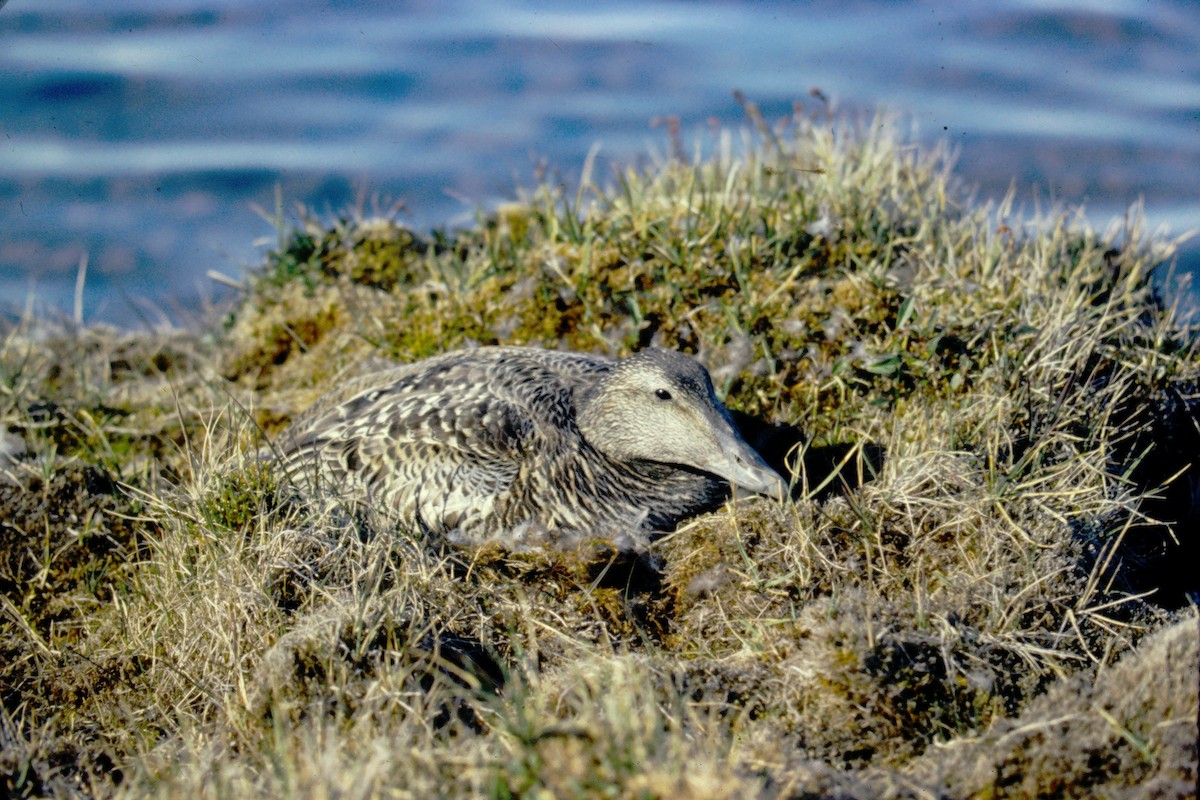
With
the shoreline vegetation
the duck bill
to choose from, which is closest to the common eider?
the duck bill

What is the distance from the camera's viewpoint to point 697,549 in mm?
3898

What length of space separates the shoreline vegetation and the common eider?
0.40 ft

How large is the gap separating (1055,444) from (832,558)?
3.52 feet

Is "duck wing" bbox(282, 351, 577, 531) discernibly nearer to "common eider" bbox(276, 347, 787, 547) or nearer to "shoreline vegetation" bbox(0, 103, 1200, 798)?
"common eider" bbox(276, 347, 787, 547)

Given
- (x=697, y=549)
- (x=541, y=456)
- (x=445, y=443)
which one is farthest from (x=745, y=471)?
(x=445, y=443)

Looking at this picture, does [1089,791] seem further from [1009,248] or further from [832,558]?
[1009,248]

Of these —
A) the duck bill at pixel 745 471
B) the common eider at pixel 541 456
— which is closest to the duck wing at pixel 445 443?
the common eider at pixel 541 456

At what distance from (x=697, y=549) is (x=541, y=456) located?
0.67m

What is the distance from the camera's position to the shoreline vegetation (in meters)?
2.70

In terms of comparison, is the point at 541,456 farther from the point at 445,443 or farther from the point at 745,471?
the point at 745,471

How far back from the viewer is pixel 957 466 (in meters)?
3.88

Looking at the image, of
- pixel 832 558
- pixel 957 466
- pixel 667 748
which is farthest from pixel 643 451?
pixel 667 748

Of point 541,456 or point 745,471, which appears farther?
point 541,456

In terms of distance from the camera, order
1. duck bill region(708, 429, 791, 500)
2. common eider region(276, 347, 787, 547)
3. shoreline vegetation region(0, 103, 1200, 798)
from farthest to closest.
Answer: common eider region(276, 347, 787, 547) < duck bill region(708, 429, 791, 500) < shoreline vegetation region(0, 103, 1200, 798)
